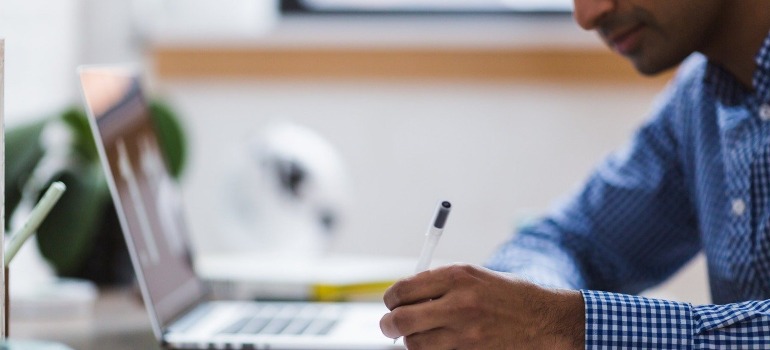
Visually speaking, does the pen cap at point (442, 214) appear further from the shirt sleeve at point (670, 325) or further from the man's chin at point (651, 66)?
the man's chin at point (651, 66)

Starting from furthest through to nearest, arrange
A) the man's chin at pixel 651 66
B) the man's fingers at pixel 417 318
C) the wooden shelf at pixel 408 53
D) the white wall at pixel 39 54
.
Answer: the wooden shelf at pixel 408 53 → the white wall at pixel 39 54 → the man's chin at pixel 651 66 → the man's fingers at pixel 417 318

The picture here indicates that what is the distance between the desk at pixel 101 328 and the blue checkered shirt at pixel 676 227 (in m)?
0.43

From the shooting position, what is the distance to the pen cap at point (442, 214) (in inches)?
30.1

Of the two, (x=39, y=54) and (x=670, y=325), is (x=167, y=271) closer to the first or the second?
(x=670, y=325)

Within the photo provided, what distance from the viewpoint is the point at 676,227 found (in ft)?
4.34

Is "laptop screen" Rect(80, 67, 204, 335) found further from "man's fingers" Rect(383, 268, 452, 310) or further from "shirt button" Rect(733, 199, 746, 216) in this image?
"shirt button" Rect(733, 199, 746, 216)

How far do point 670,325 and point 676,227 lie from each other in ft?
1.76

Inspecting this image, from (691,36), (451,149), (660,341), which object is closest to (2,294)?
(660,341)

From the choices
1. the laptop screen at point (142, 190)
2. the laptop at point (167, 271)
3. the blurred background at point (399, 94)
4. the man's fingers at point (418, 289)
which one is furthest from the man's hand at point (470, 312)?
the blurred background at point (399, 94)

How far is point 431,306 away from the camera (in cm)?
Result: 74

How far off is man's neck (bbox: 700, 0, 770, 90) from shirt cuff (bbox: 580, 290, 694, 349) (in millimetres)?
435

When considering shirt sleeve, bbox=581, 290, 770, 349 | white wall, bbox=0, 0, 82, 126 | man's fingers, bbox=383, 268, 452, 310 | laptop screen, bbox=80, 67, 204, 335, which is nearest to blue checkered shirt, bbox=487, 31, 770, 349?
shirt sleeve, bbox=581, 290, 770, 349

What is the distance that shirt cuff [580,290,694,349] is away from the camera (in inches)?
31.3

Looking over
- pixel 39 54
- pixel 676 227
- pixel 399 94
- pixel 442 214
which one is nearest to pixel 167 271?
pixel 442 214
